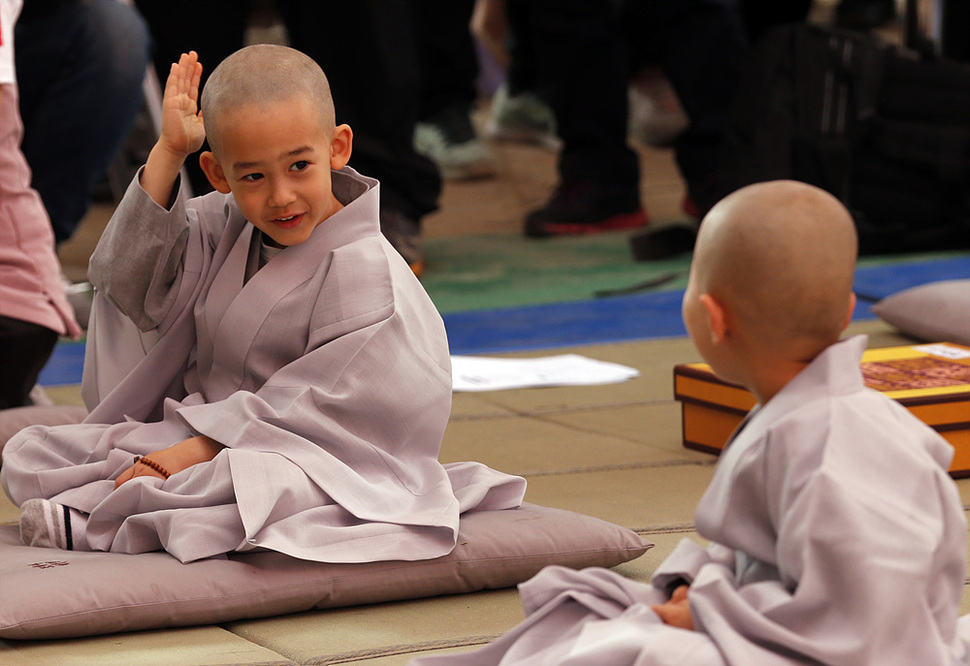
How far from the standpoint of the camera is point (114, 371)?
5.68 ft

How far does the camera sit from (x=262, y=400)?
1519mm

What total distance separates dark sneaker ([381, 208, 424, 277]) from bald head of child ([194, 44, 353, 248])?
1851 millimetres

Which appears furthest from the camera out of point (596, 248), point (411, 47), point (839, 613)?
point (596, 248)

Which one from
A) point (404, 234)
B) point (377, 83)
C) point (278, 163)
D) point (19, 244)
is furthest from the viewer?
point (404, 234)

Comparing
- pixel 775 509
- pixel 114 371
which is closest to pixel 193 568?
pixel 114 371

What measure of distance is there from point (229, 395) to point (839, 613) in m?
0.84

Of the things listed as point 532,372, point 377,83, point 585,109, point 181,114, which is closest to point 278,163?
point 181,114

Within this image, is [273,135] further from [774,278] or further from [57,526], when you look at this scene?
[774,278]

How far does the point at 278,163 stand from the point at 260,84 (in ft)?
0.28

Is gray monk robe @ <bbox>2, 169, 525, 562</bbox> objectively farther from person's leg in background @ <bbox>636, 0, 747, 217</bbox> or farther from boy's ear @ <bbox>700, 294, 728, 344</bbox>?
person's leg in background @ <bbox>636, 0, 747, 217</bbox>

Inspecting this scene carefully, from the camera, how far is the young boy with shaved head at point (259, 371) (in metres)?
1.46

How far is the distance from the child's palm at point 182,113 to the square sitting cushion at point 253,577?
0.47 metres

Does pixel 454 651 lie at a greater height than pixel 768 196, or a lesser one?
lesser

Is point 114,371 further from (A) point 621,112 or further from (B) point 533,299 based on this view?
(A) point 621,112
